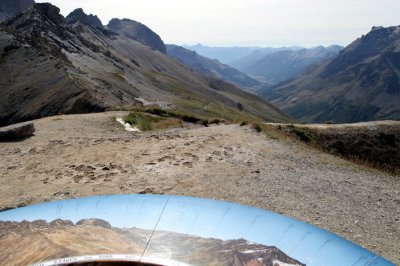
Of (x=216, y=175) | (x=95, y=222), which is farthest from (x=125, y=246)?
(x=216, y=175)

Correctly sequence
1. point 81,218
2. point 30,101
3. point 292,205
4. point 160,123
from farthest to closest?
point 30,101 < point 160,123 < point 292,205 < point 81,218

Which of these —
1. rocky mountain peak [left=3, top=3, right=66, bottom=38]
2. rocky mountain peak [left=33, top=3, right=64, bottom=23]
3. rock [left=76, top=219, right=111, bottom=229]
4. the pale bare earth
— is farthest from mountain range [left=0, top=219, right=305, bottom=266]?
rocky mountain peak [left=33, top=3, right=64, bottom=23]

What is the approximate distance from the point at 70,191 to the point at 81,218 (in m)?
9.39

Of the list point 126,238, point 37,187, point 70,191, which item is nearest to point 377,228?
point 126,238

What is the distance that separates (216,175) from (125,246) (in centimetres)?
1251

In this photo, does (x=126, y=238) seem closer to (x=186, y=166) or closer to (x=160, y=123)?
(x=186, y=166)

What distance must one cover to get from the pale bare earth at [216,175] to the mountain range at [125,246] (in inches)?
297

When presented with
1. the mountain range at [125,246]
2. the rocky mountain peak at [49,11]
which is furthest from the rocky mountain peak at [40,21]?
the mountain range at [125,246]

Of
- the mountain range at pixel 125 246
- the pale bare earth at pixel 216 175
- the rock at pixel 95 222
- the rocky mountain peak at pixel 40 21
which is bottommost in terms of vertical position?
the pale bare earth at pixel 216 175

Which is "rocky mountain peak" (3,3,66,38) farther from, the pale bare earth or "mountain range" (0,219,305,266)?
"mountain range" (0,219,305,266)

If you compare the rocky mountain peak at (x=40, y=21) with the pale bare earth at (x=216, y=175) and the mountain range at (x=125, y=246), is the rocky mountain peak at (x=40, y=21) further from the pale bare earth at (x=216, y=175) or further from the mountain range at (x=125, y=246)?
the mountain range at (x=125, y=246)

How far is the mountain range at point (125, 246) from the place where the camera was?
729cm

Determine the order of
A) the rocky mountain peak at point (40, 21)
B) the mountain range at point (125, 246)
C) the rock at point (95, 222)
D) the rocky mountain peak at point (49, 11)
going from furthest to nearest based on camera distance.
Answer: the rocky mountain peak at point (49, 11), the rocky mountain peak at point (40, 21), the rock at point (95, 222), the mountain range at point (125, 246)

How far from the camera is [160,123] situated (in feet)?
117
